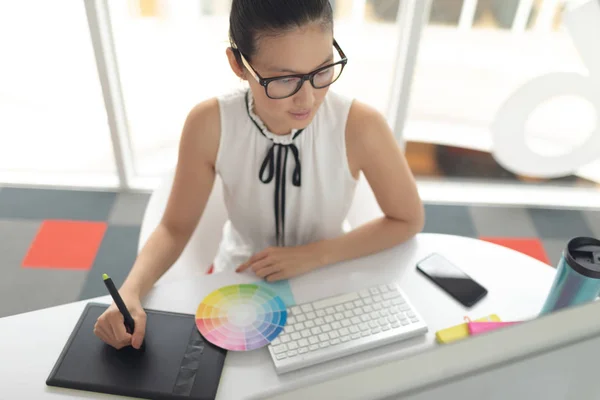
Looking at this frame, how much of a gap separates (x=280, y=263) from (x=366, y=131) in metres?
0.36

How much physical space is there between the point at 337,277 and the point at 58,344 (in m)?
0.54

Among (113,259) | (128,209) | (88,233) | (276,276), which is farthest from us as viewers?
(128,209)

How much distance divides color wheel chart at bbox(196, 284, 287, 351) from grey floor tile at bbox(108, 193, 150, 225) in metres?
1.42

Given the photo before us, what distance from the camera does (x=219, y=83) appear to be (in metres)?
2.46

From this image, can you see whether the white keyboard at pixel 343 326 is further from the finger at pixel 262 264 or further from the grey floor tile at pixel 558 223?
the grey floor tile at pixel 558 223

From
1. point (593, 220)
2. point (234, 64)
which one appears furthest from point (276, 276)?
point (593, 220)

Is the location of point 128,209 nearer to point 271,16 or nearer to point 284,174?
point 284,174

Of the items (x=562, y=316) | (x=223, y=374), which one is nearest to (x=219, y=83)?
(x=223, y=374)

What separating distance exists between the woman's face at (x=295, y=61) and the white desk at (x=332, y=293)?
0.35m

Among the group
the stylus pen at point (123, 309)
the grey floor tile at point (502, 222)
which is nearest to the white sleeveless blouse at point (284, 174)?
the stylus pen at point (123, 309)

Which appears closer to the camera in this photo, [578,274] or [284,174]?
[578,274]

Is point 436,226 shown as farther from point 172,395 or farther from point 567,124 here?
point 172,395

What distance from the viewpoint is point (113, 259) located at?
2.11 metres

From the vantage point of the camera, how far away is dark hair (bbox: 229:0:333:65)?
0.91 metres
